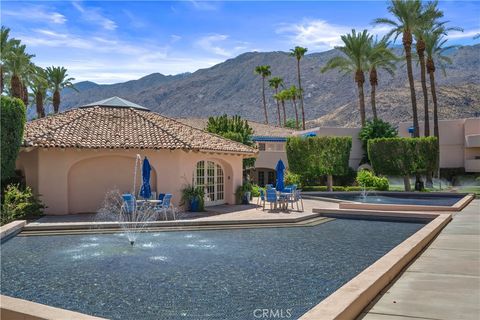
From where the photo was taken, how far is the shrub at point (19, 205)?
17.2m

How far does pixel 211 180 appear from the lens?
→ 2455 cm

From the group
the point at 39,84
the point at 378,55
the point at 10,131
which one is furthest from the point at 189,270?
the point at 39,84

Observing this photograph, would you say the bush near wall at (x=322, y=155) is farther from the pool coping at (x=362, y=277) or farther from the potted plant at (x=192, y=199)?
the pool coping at (x=362, y=277)

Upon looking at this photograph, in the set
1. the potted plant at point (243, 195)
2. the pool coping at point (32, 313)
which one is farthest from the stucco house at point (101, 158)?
the pool coping at point (32, 313)

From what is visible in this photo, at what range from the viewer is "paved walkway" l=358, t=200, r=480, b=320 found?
5.98 meters

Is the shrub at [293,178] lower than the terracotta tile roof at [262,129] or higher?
lower

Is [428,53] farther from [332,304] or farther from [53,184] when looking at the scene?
[332,304]

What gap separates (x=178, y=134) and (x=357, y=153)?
31.8 meters

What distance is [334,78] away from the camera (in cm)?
16762

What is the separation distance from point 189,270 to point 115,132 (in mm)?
14054

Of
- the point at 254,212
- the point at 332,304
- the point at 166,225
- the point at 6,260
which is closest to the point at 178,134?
the point at 254,212

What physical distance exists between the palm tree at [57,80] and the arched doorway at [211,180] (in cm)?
3994

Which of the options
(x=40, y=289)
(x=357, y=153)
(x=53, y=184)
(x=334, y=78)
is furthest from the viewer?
(x=334, y=78)
